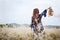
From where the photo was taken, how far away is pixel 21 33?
1284 millimetres

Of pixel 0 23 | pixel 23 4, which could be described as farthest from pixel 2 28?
pixel 23 4

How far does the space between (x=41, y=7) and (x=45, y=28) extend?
0.21 meters

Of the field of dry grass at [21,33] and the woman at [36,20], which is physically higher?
the woman at [36,20]

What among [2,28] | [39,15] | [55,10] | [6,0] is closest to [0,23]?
[2,28]

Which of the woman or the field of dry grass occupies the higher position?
the woman

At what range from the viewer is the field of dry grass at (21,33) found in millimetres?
1265

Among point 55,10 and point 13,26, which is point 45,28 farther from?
point 13,26

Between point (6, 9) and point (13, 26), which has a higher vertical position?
point (6, 9)

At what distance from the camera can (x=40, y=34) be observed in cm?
Answer: 128

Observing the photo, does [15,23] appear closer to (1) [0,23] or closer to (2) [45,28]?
(1) [0,23]

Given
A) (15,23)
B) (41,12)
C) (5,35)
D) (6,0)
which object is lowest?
(5,35)

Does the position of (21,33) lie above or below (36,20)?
below

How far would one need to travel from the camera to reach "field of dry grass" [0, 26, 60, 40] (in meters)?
1.26

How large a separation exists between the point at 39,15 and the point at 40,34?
189mm
